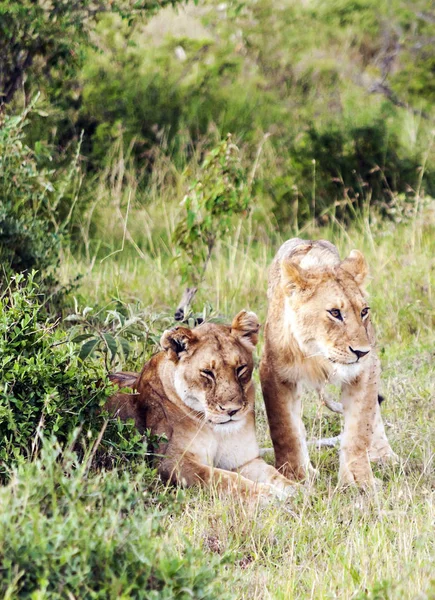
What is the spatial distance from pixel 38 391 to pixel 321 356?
1194mm

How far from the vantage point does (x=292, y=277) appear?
443 cm

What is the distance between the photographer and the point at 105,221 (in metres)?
8.74

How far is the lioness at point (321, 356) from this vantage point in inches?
168

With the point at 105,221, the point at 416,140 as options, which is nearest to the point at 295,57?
the point at 416,140

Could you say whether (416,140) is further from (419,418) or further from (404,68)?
(419,418)

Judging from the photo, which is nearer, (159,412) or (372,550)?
(372,550)

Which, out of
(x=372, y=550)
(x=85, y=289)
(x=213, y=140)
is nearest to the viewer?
(x=372, y=550)

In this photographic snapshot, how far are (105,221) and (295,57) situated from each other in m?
5.26

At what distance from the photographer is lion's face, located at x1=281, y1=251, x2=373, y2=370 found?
4230 mm

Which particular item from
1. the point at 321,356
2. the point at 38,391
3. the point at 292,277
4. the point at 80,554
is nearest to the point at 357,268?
the point at 292,277

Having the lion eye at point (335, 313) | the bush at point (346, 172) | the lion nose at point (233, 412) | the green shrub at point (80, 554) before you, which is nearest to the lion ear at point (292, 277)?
the lion eye at point (335, 313)

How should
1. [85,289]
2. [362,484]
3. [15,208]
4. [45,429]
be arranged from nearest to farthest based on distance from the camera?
[45,429]
[362,484]
[15,208]
[85,289]

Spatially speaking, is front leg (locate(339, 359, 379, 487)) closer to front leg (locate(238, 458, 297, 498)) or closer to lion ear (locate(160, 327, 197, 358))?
front leg (locate(238, 458, 297, 498))

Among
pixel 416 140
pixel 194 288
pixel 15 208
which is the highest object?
pixel 15 208
